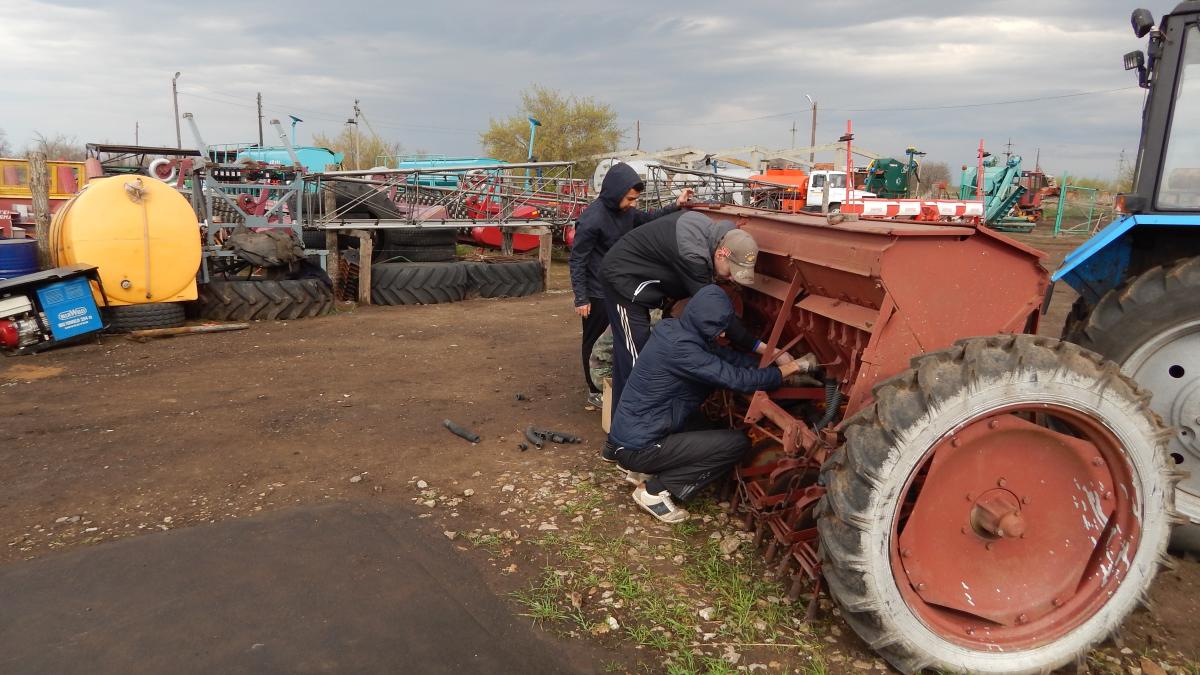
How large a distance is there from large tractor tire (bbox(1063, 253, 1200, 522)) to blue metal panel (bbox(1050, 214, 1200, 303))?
28 cm

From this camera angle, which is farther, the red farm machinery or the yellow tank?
the yellow tank

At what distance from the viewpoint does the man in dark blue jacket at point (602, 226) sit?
5.18 meters

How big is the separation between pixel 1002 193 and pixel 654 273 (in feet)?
71.0

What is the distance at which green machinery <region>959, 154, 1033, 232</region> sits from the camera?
2197cm

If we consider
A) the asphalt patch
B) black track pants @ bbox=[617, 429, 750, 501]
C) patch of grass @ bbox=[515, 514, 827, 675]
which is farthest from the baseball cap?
the asphalt patch

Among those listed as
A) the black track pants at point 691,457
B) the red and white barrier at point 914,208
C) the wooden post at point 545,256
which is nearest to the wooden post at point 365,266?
the wooden post at point 545,256

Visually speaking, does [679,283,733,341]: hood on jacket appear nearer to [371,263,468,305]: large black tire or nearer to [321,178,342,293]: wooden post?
[371,263,468,305]: large black tire

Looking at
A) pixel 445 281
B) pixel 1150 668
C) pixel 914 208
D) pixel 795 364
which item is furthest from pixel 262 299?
pixel 914 208

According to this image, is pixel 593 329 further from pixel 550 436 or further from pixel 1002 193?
pixel 1002 193

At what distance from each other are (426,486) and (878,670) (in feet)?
8.15

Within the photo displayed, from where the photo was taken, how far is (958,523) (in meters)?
2.59

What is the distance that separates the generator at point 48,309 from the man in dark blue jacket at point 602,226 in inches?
Answer: 205

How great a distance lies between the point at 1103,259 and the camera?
381 cm

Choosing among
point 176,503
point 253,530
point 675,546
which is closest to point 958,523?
point 675,546
